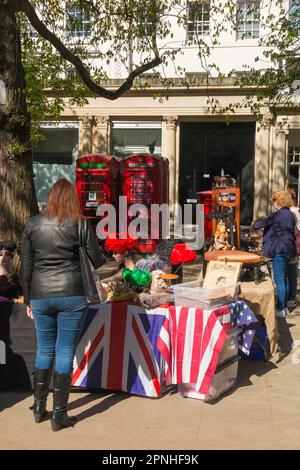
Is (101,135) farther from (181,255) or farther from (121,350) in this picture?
(121,350)

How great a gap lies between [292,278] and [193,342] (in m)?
4.06

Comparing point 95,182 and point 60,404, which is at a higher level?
point 95,182

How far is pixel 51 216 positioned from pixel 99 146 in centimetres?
1861

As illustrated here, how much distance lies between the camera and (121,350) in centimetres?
530

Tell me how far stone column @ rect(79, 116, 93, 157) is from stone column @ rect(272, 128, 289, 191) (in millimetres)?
6885

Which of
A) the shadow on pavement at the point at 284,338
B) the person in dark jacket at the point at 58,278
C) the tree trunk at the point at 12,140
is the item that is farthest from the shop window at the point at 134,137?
the person in dark jacket at the point at 58,278

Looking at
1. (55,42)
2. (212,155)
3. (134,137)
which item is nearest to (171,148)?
(134,137)

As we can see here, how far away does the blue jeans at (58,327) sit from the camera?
4484mm

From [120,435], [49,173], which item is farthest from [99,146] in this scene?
[120,435]

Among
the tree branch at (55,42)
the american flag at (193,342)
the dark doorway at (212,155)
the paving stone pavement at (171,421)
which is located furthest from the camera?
the dark doorway at (212,155)

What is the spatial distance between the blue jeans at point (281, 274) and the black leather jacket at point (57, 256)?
13.8 feet

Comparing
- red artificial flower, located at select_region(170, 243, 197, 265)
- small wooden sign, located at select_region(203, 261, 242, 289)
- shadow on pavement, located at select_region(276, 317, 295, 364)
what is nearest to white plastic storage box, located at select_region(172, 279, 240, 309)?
small wooden sign, located at select_region(203, 261, 242, 289)

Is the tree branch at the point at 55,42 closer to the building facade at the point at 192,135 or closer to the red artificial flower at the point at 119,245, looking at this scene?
the red artificial flower at the point at 119,245
